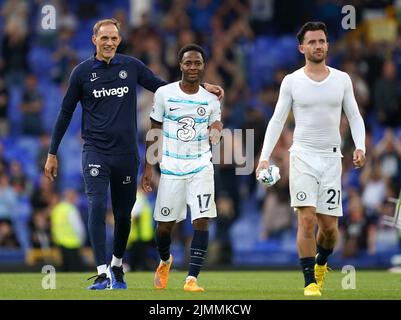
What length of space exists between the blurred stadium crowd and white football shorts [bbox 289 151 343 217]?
9.01 meters

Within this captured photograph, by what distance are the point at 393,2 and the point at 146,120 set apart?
6.65 m

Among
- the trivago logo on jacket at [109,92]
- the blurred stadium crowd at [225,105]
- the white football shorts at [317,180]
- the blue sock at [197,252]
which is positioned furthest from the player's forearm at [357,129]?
the blurred stadium crowd at [225,105]

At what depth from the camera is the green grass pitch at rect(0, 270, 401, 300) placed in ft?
38.0

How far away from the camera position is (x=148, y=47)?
24.1 metres

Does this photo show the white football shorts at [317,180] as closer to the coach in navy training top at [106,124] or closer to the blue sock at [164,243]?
the coach in navy training top at [106,124]

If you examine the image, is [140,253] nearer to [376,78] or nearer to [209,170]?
[376,78]

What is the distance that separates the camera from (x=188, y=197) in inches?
495

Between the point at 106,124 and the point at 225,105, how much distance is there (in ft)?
37.9

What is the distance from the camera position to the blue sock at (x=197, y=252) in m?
12.4

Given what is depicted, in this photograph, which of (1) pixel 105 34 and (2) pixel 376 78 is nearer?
(1) pixel 105 34

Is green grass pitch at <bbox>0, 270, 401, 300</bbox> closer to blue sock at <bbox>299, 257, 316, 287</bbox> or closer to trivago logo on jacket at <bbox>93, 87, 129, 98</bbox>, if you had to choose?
blue sock at <bbox>299, 257, 316, 287</bbox>
